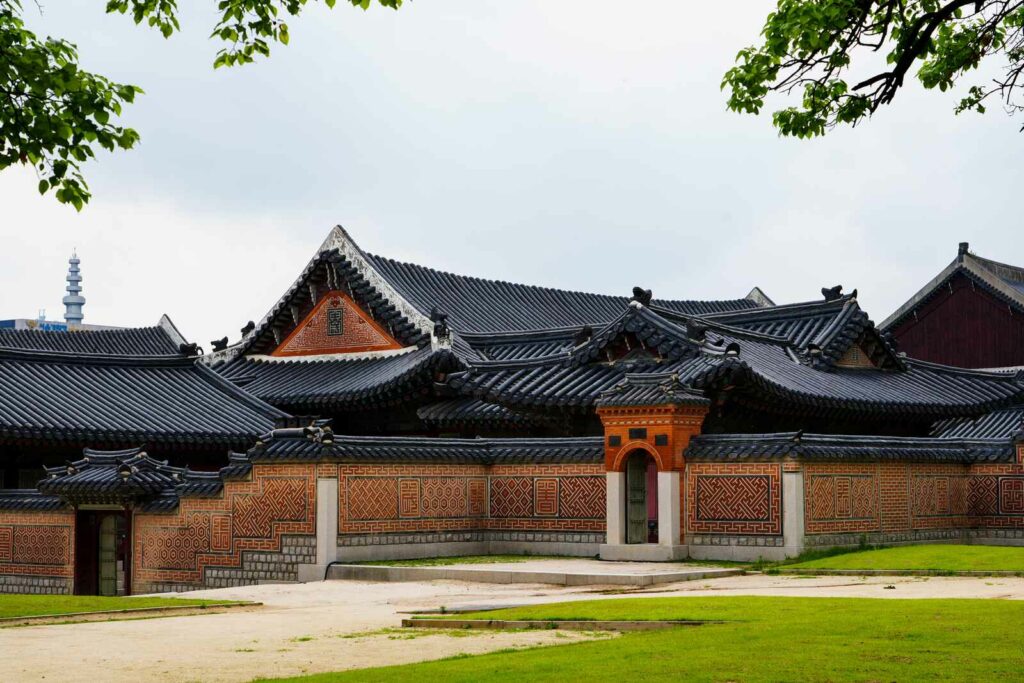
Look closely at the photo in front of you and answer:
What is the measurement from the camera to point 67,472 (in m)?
30.2

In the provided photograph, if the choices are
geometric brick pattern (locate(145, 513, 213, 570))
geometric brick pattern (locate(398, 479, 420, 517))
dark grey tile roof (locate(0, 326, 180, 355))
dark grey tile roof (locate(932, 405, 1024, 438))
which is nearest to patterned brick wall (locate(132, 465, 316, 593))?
geometric brick pattern (locate(145, 513, 213, 570))

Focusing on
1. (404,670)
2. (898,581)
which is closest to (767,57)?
(404,670)

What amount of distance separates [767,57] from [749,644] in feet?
18.8

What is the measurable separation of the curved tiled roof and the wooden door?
13831 millimetres

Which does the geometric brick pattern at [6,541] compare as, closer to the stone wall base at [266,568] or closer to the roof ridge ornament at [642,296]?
the stone wall base at [266,568]

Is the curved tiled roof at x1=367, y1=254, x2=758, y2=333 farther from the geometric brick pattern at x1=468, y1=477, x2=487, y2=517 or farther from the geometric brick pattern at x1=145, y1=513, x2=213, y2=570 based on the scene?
the geometric brick pattern at x1=145, y1=513, x2=213, y2=570

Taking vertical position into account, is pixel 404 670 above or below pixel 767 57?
below

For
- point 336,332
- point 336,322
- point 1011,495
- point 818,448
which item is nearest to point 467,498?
point 818,448

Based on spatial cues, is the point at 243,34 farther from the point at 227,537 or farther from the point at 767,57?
the point at 227,537

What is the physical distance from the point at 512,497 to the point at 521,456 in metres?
0.88

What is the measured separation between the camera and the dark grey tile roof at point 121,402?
3472 centimetres

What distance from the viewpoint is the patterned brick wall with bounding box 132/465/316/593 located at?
89.4 ft

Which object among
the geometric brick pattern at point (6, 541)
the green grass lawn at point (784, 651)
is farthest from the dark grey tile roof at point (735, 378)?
the green grass lawn at point (784, 651)

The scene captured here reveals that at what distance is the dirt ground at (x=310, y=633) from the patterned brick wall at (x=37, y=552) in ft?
22.8
